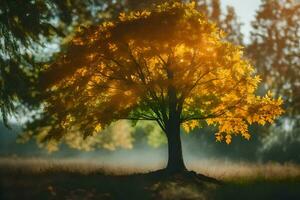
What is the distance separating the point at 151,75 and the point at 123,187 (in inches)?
225

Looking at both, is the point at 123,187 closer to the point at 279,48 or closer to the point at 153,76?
the point at 153,76

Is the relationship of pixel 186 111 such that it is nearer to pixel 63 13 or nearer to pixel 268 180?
pixel 268 180

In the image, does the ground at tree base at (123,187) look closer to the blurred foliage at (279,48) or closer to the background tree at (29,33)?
the background tree at (29,33)

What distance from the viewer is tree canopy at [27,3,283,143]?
1745 centimetres

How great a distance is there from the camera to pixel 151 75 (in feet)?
62.6

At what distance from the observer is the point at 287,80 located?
111 feet

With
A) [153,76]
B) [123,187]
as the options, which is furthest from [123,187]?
[153,76]

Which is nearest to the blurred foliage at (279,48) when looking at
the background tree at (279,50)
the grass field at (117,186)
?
the background tree at (279,50)

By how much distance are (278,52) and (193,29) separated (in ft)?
58.4

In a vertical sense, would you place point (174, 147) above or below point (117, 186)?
above

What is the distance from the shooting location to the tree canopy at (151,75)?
57.3ft

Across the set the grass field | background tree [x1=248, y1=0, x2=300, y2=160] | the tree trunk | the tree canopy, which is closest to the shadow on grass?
the grass field

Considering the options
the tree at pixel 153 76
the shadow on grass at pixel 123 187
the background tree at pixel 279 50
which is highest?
the background tree at pixel 279 50

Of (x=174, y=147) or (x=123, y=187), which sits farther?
(x=174, y=147)
